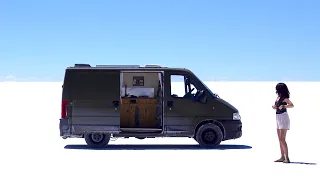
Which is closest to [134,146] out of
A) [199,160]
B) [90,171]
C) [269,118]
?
[199,160]

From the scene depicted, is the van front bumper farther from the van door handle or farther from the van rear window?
the van rear window

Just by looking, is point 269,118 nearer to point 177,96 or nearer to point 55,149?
point 177,96

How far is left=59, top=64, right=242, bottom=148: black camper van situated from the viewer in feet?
43.3

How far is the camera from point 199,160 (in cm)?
1088

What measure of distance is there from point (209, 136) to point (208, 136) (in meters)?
0.03

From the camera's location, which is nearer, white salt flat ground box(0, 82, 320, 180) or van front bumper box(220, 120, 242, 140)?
white salt flat ground box(0, 82, 320, 180)

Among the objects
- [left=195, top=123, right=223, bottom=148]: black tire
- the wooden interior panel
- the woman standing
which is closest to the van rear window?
the wooden interior panel

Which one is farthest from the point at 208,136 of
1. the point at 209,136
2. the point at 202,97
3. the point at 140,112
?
the point at 140,112

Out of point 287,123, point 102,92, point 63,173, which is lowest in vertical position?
point 63,173

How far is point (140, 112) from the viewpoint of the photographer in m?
14.2

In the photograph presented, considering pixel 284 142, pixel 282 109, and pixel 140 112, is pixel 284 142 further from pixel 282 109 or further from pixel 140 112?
pixel 140 112

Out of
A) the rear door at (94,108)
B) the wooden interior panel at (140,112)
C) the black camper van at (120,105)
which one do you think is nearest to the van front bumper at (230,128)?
the black camper van at (120,105)

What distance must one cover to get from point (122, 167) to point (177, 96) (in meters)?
3.94

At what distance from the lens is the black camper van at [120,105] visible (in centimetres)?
1320
